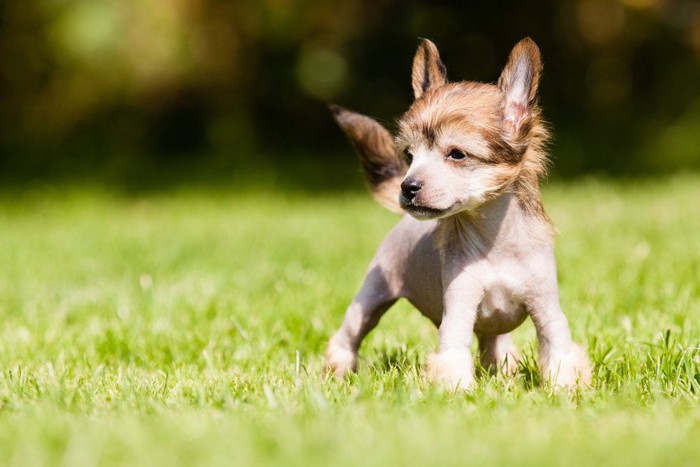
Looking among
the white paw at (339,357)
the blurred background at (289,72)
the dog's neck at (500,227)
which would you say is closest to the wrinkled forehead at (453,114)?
the dog's neck at (500,227)

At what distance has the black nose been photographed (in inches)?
140

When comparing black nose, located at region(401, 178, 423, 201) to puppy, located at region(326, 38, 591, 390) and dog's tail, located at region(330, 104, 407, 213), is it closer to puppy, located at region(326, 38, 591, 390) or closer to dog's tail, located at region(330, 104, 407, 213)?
puppy, located at region(326, 38, 591, 390)

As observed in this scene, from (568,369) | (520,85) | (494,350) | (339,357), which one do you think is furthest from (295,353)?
(520,85)

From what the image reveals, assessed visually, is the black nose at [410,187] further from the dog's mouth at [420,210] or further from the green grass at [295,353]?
the green grass at [295,353]

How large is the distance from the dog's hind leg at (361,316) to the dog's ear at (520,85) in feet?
3.14

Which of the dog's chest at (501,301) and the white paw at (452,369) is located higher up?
the dog's chest at (501,301)

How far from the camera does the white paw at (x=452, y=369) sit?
11.6 feet

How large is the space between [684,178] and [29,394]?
397 inches

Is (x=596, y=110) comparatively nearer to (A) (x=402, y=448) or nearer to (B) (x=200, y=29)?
(B) (x=200, y=29)

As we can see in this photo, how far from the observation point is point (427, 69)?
400 cm

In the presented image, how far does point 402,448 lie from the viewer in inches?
105

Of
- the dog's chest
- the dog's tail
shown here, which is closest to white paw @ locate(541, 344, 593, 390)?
the dog's chest

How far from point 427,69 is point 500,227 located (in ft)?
2.38

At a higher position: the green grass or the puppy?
the puppy
